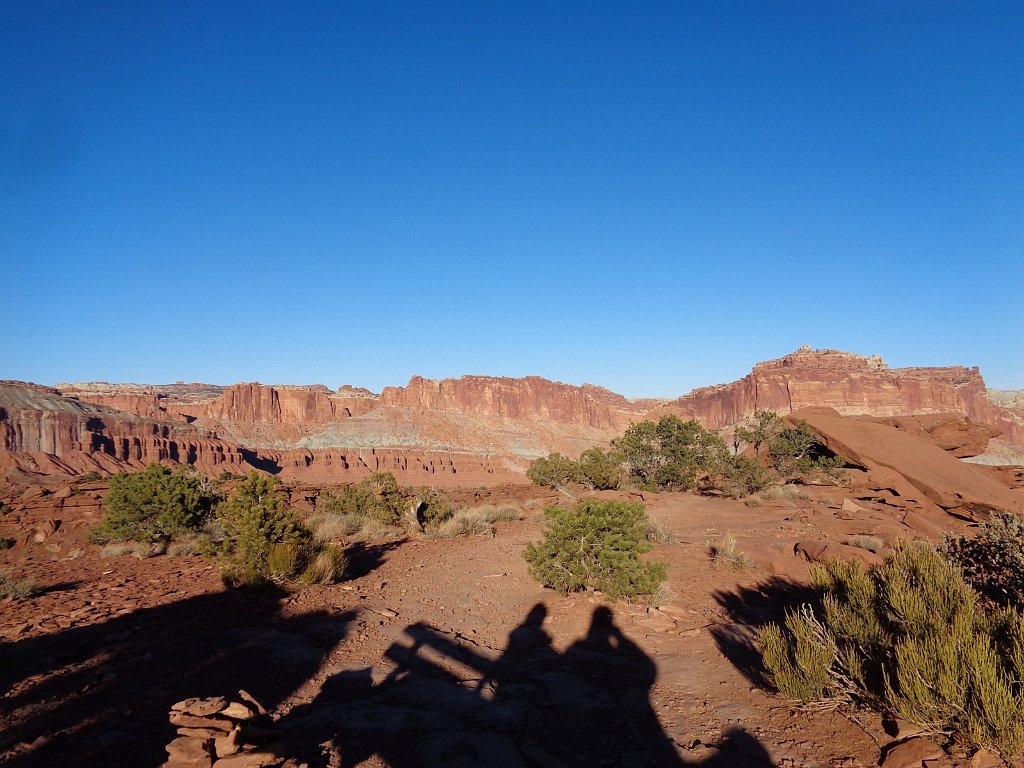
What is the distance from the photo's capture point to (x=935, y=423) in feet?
64.8

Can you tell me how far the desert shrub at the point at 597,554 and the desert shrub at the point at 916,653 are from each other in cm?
273

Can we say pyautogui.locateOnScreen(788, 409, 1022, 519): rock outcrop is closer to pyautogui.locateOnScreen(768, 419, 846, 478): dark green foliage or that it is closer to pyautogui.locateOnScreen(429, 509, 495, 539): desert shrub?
pyautogui.locateOnScreen(768, 419, 846, 478): dark green foliage

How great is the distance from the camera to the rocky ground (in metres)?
A: 3.77

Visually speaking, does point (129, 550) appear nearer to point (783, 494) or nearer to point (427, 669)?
point (427, 669)

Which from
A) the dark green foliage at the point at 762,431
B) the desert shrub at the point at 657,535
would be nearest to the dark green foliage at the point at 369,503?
the desert shrub at the point at 657,535

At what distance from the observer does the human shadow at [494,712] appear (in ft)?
12.3

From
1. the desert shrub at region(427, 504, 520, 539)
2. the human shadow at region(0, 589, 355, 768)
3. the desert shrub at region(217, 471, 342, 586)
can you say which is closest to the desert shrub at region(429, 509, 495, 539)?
the desert shrub at region(427, 504, 520, 539)

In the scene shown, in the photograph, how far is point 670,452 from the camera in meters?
25.2

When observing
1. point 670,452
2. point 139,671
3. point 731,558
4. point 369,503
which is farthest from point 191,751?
point 670,452

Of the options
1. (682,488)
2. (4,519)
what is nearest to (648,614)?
(682,488)

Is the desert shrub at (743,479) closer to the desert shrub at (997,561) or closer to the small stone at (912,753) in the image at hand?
the desert shrub at (997,561)

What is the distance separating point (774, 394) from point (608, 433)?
36827mm

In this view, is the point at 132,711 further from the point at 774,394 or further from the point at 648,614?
the point at 774,394

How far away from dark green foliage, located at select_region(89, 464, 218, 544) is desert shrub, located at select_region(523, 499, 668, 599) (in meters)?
9.83
